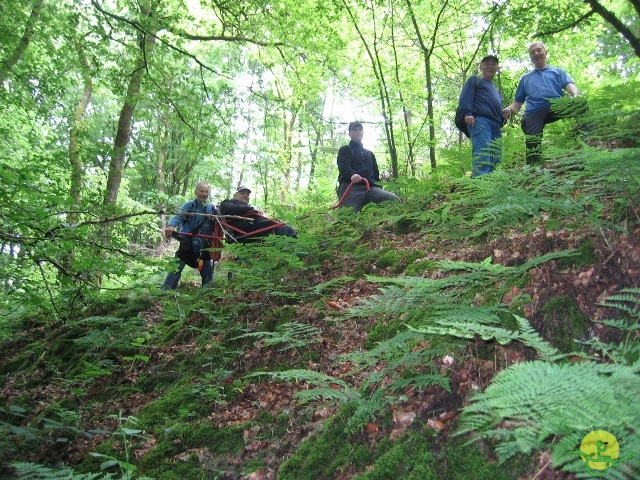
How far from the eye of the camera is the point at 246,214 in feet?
22.5

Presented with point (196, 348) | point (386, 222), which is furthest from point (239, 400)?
point (386, 222)

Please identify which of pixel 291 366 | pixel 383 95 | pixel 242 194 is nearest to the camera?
pixel 291 366

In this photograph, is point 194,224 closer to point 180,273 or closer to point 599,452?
point 180,273

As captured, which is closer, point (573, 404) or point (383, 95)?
point (573, 404)

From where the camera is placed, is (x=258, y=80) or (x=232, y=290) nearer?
(x=232, y=290)

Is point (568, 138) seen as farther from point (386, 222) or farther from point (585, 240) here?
point (386, 222)

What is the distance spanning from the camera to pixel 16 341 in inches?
267

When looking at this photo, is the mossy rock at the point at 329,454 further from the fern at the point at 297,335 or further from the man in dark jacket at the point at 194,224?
the man in dark jacket at the point at 194,224

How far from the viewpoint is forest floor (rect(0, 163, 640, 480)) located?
254 cm

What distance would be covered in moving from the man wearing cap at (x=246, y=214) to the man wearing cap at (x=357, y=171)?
51.1 inches

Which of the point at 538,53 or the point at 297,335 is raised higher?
the point at 538,53

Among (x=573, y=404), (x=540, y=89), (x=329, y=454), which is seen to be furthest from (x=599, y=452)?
(x=540, y=89)

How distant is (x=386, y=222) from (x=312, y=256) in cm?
145

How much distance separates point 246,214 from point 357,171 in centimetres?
219
